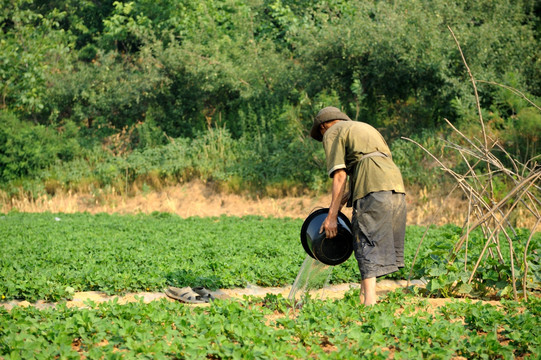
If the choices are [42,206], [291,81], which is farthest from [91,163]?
[291,81]

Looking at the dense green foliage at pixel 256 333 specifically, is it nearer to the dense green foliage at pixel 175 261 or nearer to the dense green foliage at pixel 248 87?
the dense green foliage at pixel 175 261

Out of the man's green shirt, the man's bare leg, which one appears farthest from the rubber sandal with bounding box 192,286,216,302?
the man's green shirt

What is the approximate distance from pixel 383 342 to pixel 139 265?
4.44m

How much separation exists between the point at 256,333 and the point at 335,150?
77.9 inches

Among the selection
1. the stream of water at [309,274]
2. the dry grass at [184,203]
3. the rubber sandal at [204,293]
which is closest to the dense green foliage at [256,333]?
the stream of water at [309,274]

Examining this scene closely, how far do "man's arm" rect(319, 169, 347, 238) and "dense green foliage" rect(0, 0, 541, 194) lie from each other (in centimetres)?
1060

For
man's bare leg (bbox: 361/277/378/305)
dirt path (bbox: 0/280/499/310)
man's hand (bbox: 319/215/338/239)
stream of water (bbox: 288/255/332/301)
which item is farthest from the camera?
dirt path (bbox: 0/280/499/310)

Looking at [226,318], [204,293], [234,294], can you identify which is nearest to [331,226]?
[226,318]

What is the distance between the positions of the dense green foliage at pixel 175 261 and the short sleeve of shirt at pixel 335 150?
70.7 inches

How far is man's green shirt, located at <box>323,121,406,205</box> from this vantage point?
5.67 meters

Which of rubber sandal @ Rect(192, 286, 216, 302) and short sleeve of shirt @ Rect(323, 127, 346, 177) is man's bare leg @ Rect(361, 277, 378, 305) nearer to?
short sleeve of shirt @ Rect(323, 127, 346, 177)

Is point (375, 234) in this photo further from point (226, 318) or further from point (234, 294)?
point (234, 294)

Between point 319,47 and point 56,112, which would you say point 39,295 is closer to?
point 319,47

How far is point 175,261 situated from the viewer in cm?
835
